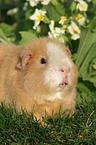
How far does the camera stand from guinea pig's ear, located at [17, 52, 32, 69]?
2.54 m

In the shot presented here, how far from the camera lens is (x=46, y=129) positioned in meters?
2.46

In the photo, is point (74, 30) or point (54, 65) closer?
point (54, 65)

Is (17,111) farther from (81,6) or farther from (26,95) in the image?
(81,6)

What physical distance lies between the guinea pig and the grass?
0.13 metres

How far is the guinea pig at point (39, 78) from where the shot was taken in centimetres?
243

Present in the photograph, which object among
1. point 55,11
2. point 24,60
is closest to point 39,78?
point 24,60

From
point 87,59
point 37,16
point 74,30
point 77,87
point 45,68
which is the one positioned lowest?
point 77,87

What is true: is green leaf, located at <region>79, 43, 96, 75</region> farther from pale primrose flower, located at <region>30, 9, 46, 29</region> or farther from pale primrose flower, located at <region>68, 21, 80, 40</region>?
pale primrose flower, located at <region>30, 9, 46, 29</region>

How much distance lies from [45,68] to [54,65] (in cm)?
11

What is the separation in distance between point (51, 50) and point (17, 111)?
82cm

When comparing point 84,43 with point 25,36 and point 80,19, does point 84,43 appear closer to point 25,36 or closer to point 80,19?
point 80,19

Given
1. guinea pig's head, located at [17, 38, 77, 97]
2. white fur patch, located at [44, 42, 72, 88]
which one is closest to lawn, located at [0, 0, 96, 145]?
guinea pig's head, located at [17, 38, 77, 97]

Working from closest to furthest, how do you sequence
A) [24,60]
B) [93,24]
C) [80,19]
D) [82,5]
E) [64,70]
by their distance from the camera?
[64,70]
[24,60]
[93,24]
[82,5]
[80,19]

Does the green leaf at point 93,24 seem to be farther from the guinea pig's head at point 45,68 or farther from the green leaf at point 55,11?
the guinea pig's head at point 45,68
